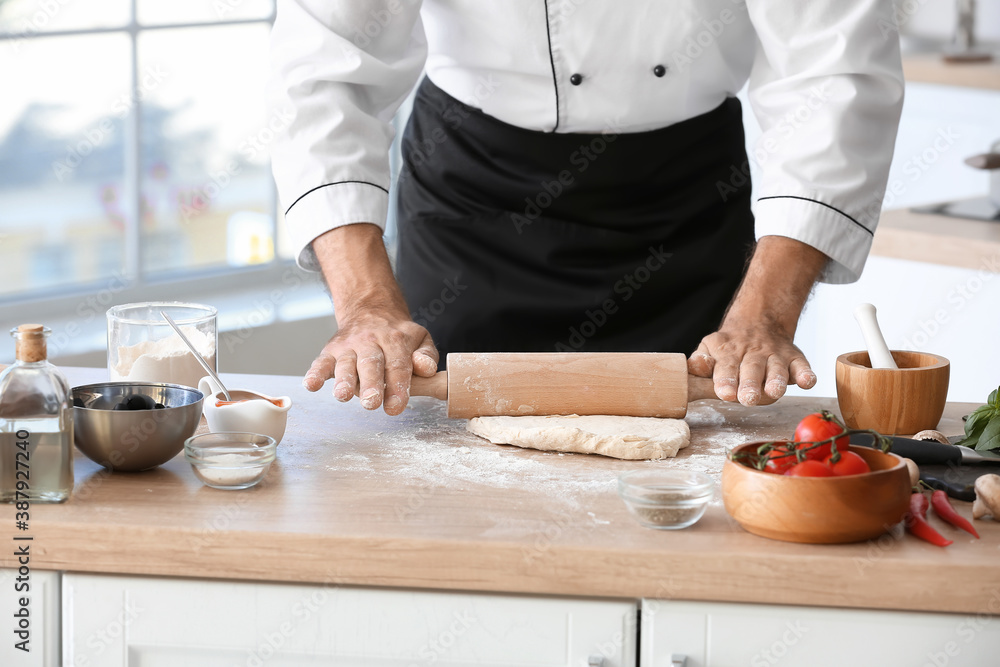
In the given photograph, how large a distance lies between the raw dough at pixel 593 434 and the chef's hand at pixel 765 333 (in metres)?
0.09

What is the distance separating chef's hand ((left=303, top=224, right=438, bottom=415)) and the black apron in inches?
9.3

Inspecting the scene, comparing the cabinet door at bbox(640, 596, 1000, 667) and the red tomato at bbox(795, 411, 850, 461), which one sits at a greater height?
the red tomato at bbox(795, 411, 850, 461)

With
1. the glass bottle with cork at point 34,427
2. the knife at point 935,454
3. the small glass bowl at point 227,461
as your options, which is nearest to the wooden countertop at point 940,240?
the knife at point 935,454

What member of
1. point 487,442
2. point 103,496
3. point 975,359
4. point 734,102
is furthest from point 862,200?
point 975,359

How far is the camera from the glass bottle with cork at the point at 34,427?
1021 millimetres

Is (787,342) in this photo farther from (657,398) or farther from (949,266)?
(949,266)

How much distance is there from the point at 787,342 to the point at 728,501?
47 cm

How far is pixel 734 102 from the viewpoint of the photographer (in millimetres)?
1794

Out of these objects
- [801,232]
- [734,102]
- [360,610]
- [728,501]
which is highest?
[734,102]

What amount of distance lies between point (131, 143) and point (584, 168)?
1.84m

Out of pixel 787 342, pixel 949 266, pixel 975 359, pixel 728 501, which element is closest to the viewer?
pixel 728 501

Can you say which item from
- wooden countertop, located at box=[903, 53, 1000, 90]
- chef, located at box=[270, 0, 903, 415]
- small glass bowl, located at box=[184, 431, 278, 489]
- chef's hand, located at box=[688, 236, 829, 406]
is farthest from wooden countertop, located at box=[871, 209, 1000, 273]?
small glass bowl, located at box=[184, 431, 278, 489]

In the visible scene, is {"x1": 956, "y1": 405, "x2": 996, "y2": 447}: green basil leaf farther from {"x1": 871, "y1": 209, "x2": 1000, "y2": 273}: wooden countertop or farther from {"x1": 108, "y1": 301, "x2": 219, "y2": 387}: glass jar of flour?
{"x1": 871, "y1": 209, "x2": 1000, "y2": 273}: wooden countertop

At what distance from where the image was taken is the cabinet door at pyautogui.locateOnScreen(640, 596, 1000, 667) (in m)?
0.95
